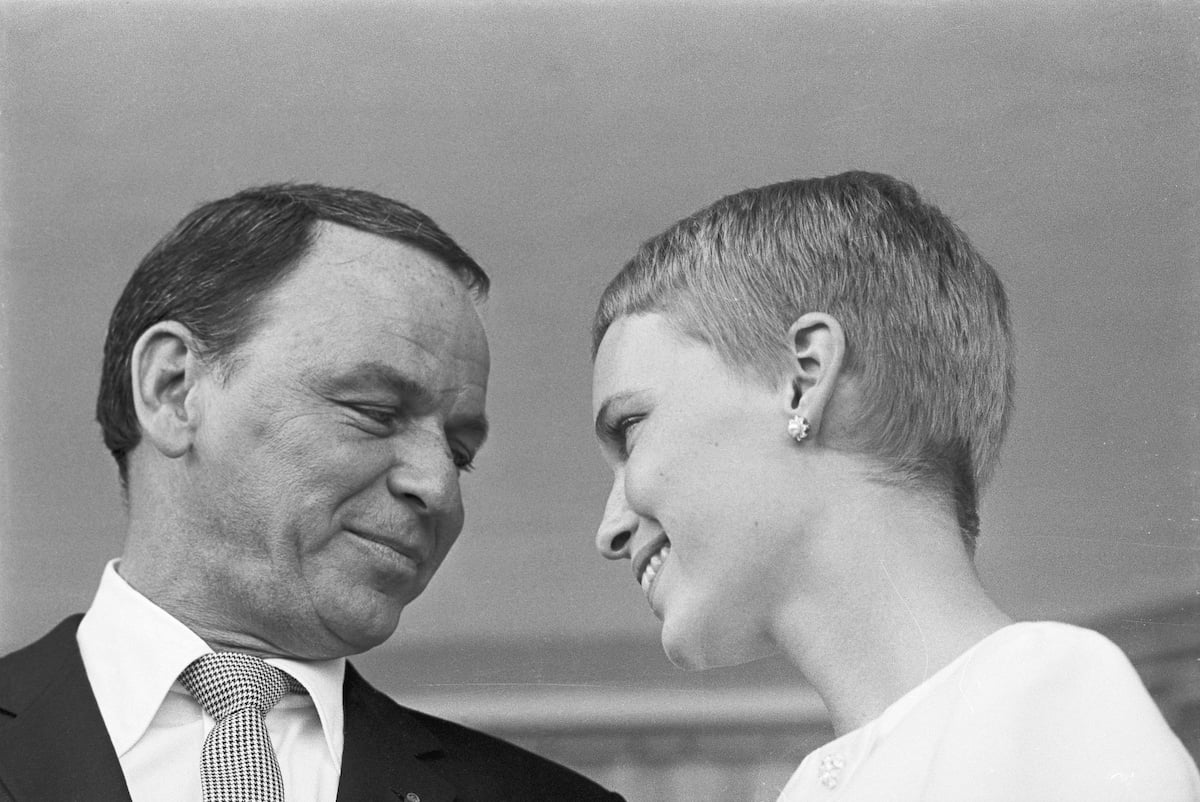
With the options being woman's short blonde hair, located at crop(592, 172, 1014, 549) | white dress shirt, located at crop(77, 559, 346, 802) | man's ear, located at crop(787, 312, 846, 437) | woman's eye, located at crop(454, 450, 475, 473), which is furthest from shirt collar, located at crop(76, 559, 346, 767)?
man's ear, located at crop(787, 312, 846, 437)

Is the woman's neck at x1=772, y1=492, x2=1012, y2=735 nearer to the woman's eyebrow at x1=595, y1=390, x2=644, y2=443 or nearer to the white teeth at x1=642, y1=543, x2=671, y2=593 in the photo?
the white teeth at x1=642, y1=543, x2=671, y2=593

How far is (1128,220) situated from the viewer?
86.3 inches

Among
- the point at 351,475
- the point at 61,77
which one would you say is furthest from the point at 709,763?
the point at 61,77

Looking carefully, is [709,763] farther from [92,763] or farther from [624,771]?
[92,763]

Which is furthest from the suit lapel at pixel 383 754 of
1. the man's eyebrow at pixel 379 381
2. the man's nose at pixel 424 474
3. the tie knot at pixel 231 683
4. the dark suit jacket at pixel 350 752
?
the man's eyebrow at pixel 379 381

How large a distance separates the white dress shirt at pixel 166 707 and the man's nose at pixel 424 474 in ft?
0.77

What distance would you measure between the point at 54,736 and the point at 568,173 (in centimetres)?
103

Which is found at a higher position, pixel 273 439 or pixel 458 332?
pixel 458 332

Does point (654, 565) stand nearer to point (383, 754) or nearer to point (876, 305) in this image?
point (876, 305)

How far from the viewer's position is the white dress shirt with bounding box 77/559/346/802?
186 centimetres

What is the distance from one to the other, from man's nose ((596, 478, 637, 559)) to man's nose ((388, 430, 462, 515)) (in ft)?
1.35

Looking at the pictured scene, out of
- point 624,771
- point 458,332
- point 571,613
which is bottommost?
point 624,771

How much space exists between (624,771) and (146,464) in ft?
2.49

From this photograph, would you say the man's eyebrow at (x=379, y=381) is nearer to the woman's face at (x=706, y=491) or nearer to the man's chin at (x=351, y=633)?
the man's chin at (x=351, y=633)
